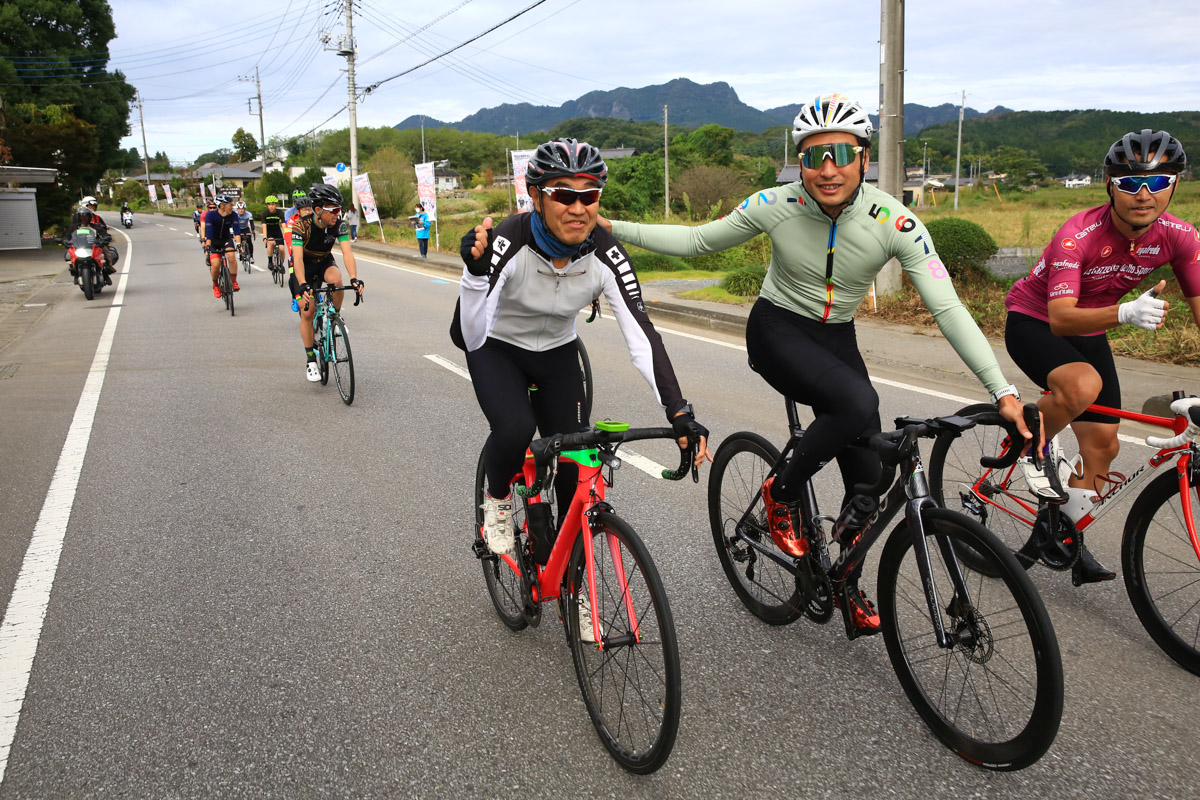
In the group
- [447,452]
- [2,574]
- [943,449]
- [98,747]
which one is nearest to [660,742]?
[98,747]

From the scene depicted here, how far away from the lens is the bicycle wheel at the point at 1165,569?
3189 mm

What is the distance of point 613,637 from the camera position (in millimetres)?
2738

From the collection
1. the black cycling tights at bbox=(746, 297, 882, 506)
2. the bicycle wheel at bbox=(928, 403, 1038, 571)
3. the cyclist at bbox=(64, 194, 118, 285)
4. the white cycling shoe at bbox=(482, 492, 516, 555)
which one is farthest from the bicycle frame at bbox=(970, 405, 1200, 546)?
the cyclist at bbox=(64, 194, 118, 285)

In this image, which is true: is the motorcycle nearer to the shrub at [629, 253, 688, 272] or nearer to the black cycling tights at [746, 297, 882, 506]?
the shrub at [629, 253, 688, 272]

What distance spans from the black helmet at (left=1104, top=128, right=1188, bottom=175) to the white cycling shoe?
275 centimetres

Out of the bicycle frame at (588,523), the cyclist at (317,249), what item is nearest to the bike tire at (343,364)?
the cyclist at (317,249)

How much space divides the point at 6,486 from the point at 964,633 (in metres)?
6.10

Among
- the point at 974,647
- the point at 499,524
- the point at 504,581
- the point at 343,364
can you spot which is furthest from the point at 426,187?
the point at 974,647

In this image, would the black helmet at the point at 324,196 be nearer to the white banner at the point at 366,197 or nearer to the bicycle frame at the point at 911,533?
the bicycle frame at the point at 911,533

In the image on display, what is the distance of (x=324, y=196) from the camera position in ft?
27.7

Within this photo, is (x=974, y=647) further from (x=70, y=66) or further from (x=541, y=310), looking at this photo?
(x=70, y=66)

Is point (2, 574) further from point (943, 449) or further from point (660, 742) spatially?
point (943, 449)

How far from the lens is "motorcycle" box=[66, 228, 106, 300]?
1683cm

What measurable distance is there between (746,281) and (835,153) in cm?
1158
